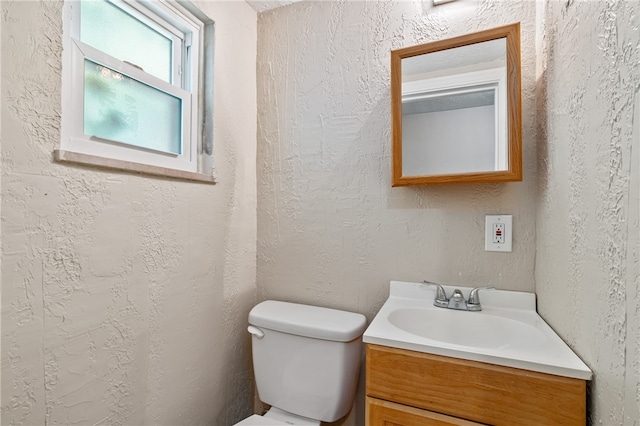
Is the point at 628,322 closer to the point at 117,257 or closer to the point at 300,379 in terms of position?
the point at 300,379

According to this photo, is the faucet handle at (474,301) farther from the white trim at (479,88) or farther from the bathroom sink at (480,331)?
the white trim at (479,88)

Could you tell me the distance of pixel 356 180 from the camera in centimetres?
134

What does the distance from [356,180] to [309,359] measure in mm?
738

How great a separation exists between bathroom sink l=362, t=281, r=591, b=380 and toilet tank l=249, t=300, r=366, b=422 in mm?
198

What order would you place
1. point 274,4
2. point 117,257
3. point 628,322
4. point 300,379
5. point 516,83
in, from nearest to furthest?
point 628,322
point 117,257
point 516,83
point 300,379
point 274,4

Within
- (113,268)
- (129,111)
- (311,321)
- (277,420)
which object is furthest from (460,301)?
(129,111)

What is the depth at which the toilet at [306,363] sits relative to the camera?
114 cm

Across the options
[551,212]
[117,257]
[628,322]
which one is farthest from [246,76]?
[628,322]

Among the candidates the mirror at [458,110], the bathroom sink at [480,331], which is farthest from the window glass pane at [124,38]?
the bathroom sink at [480,331]

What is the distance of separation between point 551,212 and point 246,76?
1.33 m

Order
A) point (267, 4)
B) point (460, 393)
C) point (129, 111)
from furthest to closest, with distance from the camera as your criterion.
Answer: point (267, 4) → point (129, 111) → point (460, 393)

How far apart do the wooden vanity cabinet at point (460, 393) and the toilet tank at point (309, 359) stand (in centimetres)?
27

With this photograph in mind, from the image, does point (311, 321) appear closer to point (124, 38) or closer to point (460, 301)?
point (460, 301)

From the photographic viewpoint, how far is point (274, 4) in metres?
1.47
